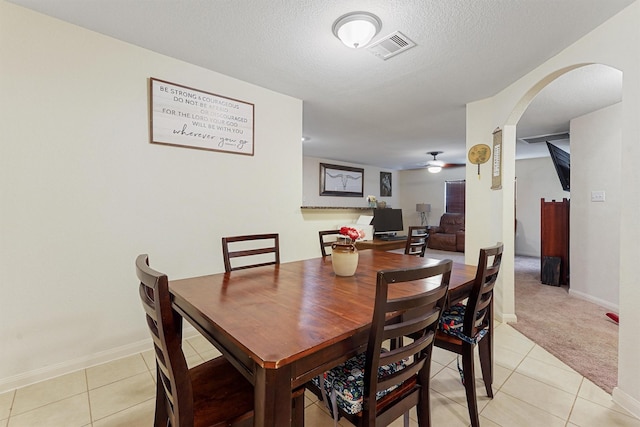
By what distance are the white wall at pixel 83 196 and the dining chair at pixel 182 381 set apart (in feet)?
3.88

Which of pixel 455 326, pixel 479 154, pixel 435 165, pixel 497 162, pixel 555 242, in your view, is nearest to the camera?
pixel 455 326

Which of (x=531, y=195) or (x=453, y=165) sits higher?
(x=453, y=165)

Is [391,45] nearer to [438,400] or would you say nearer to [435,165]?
[438,400]

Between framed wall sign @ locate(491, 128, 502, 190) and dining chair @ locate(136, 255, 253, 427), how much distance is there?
2.86 meters

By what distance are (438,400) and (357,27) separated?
228 cm

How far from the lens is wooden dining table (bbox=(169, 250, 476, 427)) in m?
0.79

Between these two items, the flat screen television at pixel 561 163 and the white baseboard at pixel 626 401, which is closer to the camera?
the white baseboard at pixel 626 401

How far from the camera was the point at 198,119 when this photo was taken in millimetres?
2393

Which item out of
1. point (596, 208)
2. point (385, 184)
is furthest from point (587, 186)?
point (385, 184)

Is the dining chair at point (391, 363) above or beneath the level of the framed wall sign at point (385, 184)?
beneath

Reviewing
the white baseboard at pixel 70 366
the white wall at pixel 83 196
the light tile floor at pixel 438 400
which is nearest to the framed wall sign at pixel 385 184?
the white wall at pixel 83 196

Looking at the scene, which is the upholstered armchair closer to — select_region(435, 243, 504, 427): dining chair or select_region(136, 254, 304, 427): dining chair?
select_region(435, 243, 504, 427): dining chair

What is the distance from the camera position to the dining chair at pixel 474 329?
54.4 inches

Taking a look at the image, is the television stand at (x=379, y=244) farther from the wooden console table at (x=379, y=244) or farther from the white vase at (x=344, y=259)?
the white vase at (x=344, y=259)
